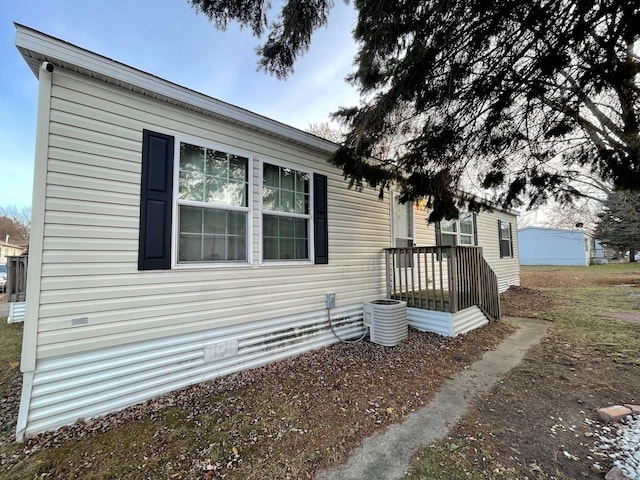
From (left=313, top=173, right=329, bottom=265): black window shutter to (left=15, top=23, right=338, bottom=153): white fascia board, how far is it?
40.7 inches

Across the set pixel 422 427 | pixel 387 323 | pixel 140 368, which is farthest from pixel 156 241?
pixel 387 323

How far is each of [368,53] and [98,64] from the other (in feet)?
8.90

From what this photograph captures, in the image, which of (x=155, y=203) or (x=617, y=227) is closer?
(x=155, y=203)

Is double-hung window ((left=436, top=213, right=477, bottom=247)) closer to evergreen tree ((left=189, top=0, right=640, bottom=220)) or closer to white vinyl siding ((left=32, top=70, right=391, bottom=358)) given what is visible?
evergreen tree ((left=189, top=0, right=640, bottom=220))

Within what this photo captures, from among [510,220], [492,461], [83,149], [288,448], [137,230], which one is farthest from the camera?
[510,220]

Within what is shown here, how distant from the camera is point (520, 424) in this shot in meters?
2.57

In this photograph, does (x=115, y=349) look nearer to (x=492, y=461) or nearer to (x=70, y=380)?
(x=70, y=380)

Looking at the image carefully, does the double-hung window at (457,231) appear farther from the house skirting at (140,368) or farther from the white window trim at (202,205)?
the white window trim at (202,205)

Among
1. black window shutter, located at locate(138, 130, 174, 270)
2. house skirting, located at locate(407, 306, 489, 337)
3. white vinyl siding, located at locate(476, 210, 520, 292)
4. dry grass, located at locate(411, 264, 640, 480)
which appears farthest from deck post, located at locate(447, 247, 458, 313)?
white vinyl siding, located at locate(476, 210, 520, 292)

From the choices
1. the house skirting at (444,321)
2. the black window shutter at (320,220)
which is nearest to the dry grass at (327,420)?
the house skirting at (444,321)

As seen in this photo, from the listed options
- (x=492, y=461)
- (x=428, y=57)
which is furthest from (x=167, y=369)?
(x=428, y=57)

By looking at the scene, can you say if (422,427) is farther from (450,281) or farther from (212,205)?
(212,205)

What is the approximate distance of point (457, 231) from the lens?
8.84 meters

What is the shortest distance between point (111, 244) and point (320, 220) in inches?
111
